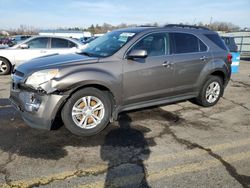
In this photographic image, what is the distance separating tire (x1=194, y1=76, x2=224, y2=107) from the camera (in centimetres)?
642

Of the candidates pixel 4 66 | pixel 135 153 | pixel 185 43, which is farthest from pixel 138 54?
pixel 4 66

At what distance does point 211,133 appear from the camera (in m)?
4.95

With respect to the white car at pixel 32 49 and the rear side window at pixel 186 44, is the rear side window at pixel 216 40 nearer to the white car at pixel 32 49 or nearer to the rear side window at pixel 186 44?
the rear side window at pixel 186 44

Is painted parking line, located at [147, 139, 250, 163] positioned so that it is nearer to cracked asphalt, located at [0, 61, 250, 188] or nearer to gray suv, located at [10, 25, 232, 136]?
cracked asphalt, located at [0, 61, 250, 188]

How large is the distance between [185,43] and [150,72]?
4.16 feet

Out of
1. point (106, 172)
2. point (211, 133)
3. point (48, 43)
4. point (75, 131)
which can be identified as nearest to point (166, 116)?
point (211, 133)

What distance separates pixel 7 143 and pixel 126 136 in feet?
6.23

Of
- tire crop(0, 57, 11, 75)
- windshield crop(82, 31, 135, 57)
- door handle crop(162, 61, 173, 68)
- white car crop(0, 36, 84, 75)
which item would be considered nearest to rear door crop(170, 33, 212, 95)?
door handle crop(162, 61, 173, 68)

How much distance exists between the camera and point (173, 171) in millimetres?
3582

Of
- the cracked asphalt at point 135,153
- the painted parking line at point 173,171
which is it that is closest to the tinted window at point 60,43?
the cracked asphalt at point 135,153

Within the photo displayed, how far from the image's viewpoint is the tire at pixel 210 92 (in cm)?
642

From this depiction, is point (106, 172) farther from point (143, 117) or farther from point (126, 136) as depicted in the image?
point (143, 117)

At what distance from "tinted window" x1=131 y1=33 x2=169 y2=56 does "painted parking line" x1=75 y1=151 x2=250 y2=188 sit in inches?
93.3

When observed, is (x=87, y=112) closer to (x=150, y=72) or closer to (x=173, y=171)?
(x=150, y=72)
